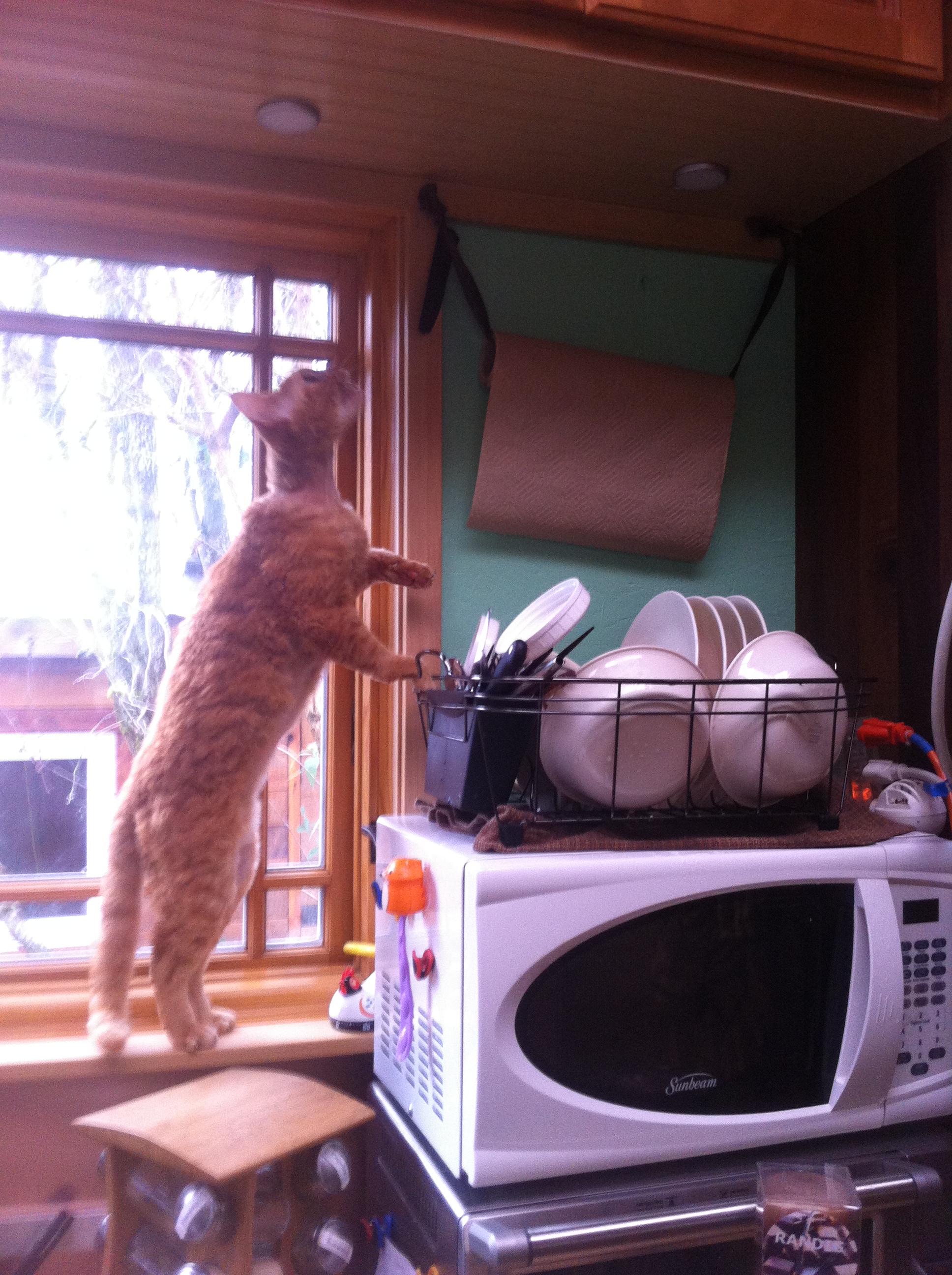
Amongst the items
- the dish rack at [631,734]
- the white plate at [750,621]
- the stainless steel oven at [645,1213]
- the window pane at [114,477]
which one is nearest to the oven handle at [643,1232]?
the stainless steel oven at [645,1213]

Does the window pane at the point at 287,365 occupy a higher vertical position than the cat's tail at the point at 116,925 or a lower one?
higher

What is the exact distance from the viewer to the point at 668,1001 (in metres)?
0.91

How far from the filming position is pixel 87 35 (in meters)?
1.00

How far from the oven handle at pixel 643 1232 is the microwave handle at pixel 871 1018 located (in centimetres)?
7

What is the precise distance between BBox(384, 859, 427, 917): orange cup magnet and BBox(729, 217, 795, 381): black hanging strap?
89cm

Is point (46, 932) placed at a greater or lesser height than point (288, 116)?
lesser

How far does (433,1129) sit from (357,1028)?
0.30 metres

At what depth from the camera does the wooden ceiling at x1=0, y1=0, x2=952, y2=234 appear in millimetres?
991

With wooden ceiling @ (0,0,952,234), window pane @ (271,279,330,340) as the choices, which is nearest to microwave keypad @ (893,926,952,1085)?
wooden ceiling @ (0,0,952,234)

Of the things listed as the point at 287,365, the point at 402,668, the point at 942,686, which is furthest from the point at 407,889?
the point at 287,365

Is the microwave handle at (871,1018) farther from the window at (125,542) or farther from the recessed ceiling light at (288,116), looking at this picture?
the recessed ceiling light at (288,116)

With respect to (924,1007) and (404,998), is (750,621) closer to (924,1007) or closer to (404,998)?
(924,1007)

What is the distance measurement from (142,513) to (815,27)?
0.97 metres

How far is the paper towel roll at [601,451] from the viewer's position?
1329 mm
